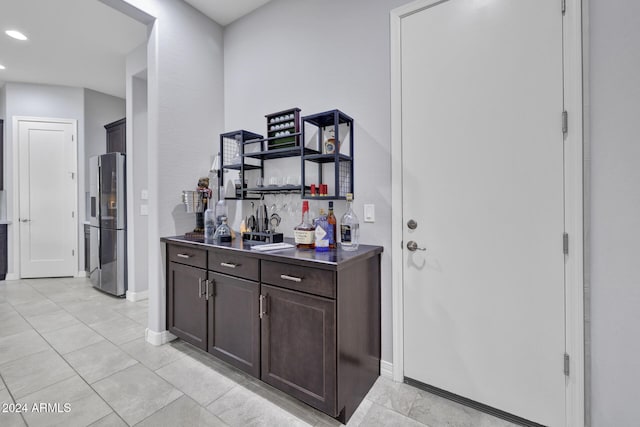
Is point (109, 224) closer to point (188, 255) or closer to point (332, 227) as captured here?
point (188, 255)

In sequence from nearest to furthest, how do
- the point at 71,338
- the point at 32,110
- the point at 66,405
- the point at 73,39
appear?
1. the point at 66,405
2. the point at 71,338
3. the point at 73,39
4. the point at 32,110

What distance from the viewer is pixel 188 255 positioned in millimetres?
2242

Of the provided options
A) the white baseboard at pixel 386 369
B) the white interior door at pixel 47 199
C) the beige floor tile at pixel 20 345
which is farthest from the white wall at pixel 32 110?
the white baseboard at pixel 386 369

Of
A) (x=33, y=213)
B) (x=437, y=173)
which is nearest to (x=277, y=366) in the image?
(x=437, y=173)

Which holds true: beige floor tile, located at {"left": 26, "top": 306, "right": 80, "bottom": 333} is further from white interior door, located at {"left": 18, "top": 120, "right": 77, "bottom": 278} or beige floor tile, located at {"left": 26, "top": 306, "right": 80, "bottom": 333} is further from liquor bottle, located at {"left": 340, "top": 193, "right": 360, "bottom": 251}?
liquor bottle, located at {"left": 340, "top": 193, "right": 360, "bottom": 251}

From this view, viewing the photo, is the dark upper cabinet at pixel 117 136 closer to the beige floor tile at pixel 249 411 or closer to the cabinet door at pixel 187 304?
the cabinet door at pixel 187 304

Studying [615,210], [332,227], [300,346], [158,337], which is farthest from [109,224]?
[615,210]

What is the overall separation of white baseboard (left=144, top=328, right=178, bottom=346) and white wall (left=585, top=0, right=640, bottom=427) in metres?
2.84

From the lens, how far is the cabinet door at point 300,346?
1488 mm

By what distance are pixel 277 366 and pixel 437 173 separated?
4.94 feet

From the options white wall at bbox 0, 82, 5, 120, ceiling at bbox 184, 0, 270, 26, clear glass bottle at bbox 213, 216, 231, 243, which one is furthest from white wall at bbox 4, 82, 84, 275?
clear glass bottle at bbox 213, 216, 231, 243

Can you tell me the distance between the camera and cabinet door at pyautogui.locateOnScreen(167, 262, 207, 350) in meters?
2.13

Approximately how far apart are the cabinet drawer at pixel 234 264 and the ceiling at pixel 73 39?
7.48 ft

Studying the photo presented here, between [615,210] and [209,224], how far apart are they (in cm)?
255
